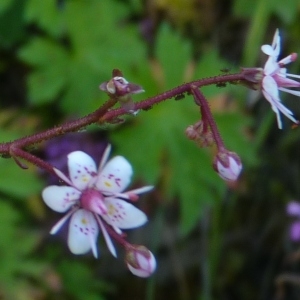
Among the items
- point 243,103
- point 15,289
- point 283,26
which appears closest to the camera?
point 15,289

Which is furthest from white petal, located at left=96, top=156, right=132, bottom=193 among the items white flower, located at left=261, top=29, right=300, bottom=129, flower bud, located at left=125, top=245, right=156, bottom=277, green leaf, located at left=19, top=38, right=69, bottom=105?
green leaf, located at left=19, top=38, right=69, bottom=105

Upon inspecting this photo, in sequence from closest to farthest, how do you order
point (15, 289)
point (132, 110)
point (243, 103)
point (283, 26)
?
point (132, 110) < point (15, 289) < point (243, 103) < point (283, 26)

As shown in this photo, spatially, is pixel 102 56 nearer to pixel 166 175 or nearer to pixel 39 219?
pixel 166 175

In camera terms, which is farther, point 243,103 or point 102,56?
point 243,103

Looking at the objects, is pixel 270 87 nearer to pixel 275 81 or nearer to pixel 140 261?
pixel 275 81

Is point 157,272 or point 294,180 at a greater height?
point 294,180

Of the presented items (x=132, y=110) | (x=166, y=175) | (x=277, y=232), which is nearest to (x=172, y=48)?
(x=166, y=175)

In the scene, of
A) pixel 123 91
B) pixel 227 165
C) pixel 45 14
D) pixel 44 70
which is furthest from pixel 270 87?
pixel 44 70

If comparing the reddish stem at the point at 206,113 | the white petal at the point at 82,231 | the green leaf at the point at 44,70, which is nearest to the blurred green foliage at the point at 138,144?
the green leaf at the point at 44,70
